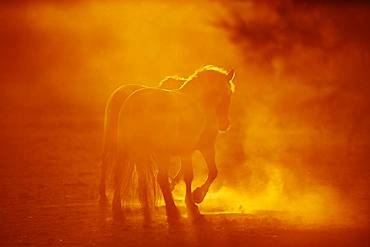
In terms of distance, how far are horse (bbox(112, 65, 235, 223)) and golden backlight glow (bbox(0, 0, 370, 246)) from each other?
→ 2.48 ft

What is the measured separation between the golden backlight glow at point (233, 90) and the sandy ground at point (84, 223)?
72mm

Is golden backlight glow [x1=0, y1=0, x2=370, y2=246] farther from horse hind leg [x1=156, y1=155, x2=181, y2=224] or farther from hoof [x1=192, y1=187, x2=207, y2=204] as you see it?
horse hind leg [x1=156, y1=155, x2=181, y2=224]

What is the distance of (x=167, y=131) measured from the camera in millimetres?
9797

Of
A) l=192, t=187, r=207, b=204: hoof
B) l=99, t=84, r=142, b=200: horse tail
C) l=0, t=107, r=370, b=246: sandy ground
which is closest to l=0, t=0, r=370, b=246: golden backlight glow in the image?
l=0, t=107, r=370, b=246: sandy ground

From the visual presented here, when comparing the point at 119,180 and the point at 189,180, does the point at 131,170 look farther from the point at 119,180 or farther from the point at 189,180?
the point at 189,180

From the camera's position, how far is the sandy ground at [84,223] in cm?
875

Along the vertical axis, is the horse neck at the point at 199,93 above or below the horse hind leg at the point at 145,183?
above

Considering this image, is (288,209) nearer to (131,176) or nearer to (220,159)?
(131,176)

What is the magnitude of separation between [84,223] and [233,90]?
2.38 meters

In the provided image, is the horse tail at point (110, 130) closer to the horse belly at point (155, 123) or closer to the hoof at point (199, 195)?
the horse belly at point (155, 123)

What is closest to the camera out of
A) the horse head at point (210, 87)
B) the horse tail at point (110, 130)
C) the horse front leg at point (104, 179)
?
the horse head at point (210, 87)

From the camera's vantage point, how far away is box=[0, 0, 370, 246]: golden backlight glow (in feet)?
38.7

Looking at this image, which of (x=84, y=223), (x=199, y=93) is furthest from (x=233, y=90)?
(x=84, y=223)

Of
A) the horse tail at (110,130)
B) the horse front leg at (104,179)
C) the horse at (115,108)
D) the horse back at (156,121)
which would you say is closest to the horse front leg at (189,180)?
the horse back at (156,121)
